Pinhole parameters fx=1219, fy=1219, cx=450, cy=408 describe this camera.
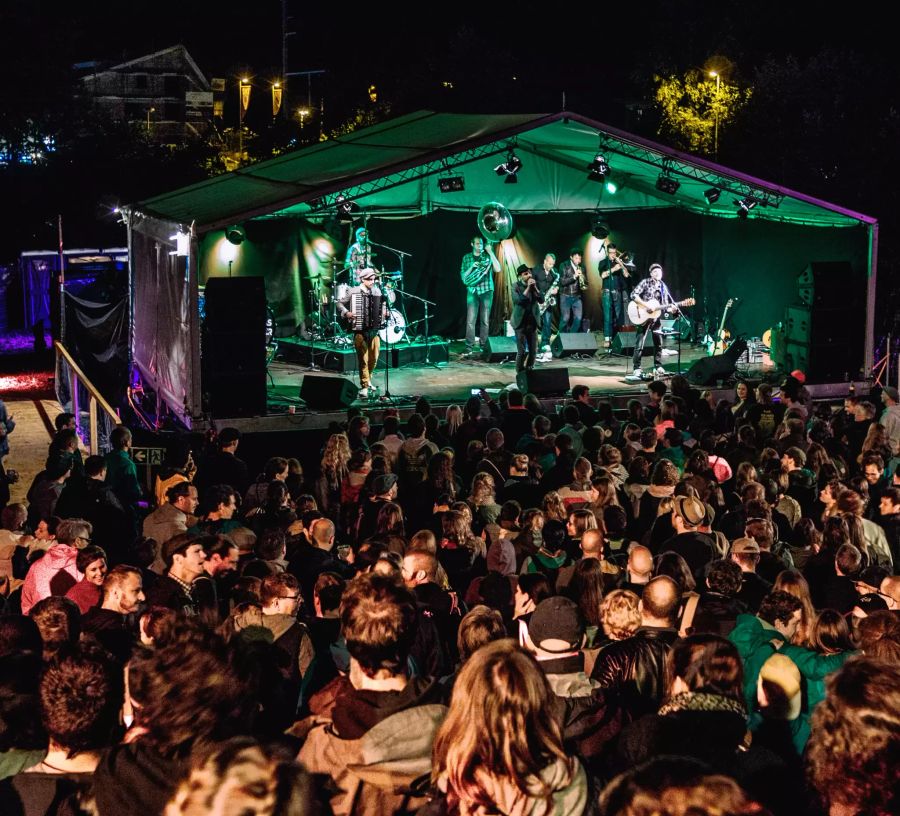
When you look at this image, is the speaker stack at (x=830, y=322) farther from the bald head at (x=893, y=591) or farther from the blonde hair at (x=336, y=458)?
the bald head at (x=893, y=591)

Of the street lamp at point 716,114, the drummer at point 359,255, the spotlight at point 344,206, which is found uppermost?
the street lamp at point 716,114

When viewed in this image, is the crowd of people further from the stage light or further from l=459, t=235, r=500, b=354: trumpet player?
l=459, t=235, r=500, b=354: trumpet player

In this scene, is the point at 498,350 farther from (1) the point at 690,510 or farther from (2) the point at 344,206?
(1) the point at 690,510

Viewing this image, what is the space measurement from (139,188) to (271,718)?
3725cm

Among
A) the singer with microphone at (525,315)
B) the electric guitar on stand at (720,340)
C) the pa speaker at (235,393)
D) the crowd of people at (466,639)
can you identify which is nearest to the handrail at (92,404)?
the pa speaker at (235,393)

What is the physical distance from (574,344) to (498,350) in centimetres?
126

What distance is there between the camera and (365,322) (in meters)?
15.7

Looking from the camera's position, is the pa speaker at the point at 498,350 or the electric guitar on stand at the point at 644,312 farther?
the pa speaker at the point at 498,350

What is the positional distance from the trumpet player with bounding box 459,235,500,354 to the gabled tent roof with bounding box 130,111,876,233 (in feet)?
4.75

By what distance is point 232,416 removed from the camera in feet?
45.8

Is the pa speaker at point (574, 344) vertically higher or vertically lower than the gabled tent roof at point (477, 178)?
lower

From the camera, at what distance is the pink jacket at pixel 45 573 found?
6445 mm

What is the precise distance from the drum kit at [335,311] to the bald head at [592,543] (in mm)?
10084

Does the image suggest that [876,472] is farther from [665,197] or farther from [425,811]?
[665,197]
